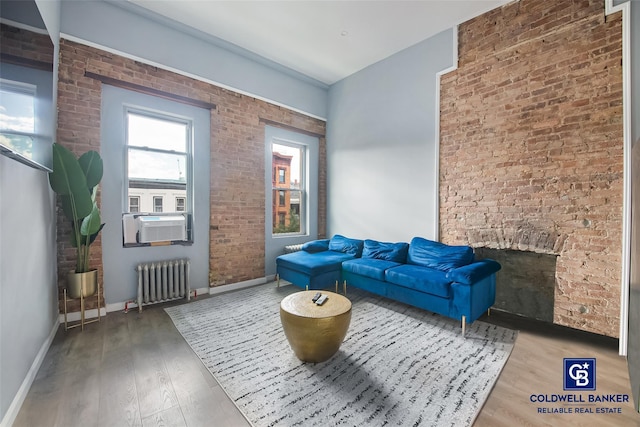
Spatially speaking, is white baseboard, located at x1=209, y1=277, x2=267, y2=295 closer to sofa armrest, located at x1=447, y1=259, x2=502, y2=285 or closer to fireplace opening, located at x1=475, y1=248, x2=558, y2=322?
sofa armrest, located at x1=447, y1=259, x2=502, y2=285

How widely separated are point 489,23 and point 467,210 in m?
2.41

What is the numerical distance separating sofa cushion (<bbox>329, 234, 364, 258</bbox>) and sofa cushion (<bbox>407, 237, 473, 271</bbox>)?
2.83 ft

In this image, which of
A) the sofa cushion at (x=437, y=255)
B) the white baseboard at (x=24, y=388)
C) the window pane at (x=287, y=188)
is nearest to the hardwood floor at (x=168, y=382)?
the white baseboard at (x=24, y=388)

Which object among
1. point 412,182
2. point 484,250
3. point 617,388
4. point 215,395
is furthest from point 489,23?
point 215,395

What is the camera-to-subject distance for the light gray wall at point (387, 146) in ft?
12.7

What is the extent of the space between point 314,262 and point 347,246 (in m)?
0.85

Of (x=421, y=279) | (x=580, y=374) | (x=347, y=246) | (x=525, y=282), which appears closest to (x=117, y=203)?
(x=347, y=246)

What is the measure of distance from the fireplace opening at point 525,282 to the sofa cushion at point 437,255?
0.46 m

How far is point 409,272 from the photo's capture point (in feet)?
10.3

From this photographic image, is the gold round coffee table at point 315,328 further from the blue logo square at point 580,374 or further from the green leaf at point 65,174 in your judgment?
the green leaf at point 65,174

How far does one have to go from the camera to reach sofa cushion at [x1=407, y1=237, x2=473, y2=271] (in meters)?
3.19

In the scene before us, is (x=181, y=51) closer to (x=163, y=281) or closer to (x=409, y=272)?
(x=163, y=281)

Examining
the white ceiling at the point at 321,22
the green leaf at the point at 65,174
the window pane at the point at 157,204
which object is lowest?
the window pane at the point at 157,204

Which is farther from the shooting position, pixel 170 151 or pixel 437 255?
pixel 170 151
